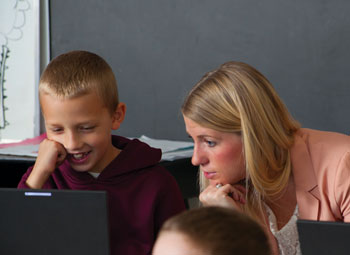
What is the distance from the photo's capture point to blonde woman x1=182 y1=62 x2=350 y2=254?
1.46 meters

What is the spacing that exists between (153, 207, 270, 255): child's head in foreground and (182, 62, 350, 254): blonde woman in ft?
2.38

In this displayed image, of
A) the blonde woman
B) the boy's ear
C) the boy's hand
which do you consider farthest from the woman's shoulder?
the boy's hand

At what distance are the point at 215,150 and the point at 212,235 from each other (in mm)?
777

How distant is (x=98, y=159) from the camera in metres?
1.57

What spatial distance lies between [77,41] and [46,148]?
1341 mm

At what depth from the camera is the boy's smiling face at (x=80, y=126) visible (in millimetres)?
1496

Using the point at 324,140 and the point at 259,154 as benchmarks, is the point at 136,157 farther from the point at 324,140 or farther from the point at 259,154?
the point at 324,140

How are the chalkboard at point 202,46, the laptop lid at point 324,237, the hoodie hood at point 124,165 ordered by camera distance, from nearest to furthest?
the laptop lid at point 324,237
the hoodie hood at point 124,165
the chalkboard at point 202,46

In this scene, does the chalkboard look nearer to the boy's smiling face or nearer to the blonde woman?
the blonde woman

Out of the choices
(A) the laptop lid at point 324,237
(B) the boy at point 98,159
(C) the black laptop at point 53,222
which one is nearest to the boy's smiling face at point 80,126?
(B) the boy at point 98,159

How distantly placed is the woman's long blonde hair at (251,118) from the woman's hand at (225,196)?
3 cm

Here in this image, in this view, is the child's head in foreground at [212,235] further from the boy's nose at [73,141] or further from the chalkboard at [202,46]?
the chalkboard at [202,46]

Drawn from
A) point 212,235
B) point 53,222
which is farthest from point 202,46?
point 212,235

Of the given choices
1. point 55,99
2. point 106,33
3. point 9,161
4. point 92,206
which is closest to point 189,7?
point 106,33
